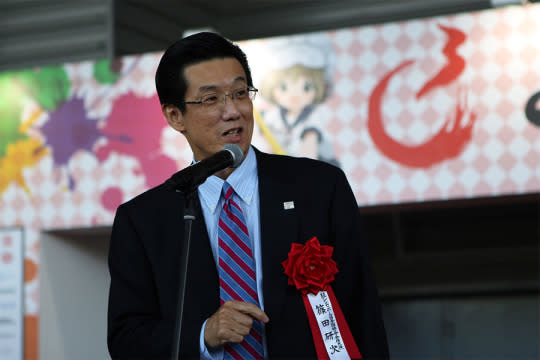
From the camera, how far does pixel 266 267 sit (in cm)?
158

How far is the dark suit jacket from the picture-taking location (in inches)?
60.4

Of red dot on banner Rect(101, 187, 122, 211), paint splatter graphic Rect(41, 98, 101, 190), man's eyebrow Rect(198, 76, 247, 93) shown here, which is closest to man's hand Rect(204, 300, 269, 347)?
man's eyebrow Rect(198, 76, 247, 93)

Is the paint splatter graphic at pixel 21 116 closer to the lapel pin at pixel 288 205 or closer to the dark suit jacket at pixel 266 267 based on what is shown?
the dark suit jacket at pixel 266 267

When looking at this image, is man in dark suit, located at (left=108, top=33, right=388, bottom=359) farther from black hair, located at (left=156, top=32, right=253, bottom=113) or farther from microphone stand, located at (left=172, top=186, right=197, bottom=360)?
microphone stand, located at (left=172, top=186, right=197, bottom=360)

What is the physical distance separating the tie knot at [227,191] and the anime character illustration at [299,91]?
2.05 meters

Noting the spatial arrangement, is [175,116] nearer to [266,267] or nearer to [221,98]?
[221,98]

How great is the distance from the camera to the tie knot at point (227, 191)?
5.46 ft

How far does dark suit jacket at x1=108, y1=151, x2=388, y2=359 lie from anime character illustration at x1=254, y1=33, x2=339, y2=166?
2025 mm

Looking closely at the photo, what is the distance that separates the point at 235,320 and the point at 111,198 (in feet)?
8.94

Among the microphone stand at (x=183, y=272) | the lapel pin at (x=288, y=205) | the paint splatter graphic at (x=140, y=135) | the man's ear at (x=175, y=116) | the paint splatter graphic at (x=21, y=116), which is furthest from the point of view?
the paint splatter graphic at (x=21, y=116)

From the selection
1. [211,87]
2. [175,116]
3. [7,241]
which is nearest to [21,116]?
[7,241]

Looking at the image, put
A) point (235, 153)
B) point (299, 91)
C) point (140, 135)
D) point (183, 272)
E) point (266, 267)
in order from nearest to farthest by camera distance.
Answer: point (183, 272)
point (235, 153)
point (266, 267)
point (299, 91)
point (140, 135)

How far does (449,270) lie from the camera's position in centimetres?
559

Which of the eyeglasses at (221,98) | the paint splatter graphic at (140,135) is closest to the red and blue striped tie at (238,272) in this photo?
the eyeglasses at (221,98)
